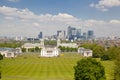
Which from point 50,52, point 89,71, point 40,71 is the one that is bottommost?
point 40,71

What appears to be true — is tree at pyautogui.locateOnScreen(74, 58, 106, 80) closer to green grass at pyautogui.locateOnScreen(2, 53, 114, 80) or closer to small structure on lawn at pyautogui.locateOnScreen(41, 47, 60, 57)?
green grass at pyautogui.locateOnScreen(2, 53, 114, 80)

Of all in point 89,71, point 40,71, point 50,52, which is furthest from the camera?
point 50,52

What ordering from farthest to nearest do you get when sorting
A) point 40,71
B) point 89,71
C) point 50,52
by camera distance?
point 50,52 < point 40,71 < point 89,71

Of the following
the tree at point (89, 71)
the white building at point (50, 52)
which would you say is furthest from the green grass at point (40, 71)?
the white building at point (50, 52)

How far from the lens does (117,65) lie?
40.3 metres

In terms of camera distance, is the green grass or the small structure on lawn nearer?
the green grass

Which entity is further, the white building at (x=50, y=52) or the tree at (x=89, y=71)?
the white building at (x=50, y=52)

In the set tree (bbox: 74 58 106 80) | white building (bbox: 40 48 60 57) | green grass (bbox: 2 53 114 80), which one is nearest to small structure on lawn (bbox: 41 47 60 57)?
white building (bbox: 40 48 60 57)

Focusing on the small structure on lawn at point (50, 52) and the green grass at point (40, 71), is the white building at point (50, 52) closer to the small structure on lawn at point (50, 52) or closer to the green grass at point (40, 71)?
the small structure on lawn at point (50, 52)

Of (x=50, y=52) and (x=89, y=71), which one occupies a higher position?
(x=89, y=71)

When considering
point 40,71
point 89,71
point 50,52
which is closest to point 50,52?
point 50,52

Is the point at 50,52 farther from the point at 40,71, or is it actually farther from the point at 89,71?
the point at 89,71

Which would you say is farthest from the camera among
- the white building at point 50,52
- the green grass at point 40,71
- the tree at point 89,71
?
the white building at point 50,52

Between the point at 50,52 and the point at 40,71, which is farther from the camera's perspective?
the point at 50,52
